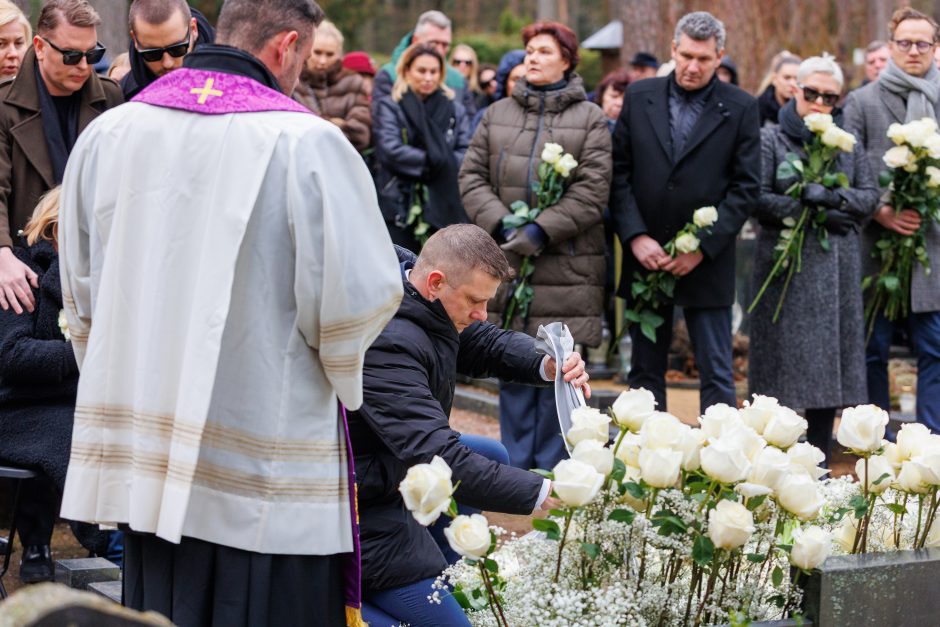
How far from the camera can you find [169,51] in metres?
5.44

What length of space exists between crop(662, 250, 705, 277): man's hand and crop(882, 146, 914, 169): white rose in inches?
51.5

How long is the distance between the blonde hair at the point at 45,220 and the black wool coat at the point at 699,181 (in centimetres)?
305

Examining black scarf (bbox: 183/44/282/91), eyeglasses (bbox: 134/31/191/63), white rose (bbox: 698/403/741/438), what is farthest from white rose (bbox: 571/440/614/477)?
eyeglasses (bbox: 134/31/191/63)

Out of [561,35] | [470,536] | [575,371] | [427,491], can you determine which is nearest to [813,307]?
[561,35]

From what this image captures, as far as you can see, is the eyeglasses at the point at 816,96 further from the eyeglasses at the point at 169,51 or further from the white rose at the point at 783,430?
the white rose at the point at 783,430

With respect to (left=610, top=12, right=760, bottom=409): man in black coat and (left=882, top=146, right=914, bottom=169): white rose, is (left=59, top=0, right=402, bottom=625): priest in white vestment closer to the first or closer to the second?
(left=610, top=12, right=760, bottom=409): man in black coat

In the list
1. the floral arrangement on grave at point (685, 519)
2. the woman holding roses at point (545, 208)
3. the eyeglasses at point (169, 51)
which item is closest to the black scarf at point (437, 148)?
the woman holding roses at point (545, 208)

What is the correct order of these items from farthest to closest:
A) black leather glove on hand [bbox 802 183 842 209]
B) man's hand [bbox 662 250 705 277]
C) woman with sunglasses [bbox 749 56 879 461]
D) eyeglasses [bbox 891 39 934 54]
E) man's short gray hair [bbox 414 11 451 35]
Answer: man's short gray hair [bbox 414 11 451 35]
eyeglasses [bbox 891 39 934 54]
woman with sunglasses [bbox 749 56 879 461]
black leather glove on hand [bbox 802 183 842 209]
man's hand [bbox 662 250 705 277]

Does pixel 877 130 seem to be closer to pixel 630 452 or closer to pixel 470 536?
pixel 630 452

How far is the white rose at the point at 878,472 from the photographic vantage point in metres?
3.70

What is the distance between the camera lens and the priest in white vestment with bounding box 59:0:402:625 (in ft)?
10.0

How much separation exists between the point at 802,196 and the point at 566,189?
1.32m

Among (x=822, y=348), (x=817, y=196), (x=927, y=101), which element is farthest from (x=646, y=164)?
(x=927, y=101)

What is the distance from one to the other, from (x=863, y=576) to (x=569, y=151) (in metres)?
3.77
